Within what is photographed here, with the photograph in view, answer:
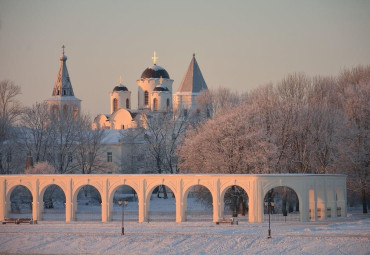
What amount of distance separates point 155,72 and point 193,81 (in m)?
5.12

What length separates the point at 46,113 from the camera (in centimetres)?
9606

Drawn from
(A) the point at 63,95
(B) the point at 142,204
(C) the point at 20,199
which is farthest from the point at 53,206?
(A) the point at 63,95

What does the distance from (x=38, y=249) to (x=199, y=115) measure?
4466cm

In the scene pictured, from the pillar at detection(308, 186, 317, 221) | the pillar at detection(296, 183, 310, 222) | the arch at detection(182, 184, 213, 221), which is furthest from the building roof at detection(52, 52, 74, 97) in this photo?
the pillar at detection(296, 183, 310, 222)

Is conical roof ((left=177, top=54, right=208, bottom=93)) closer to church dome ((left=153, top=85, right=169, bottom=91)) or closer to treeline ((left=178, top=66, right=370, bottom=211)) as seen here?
church dome ((left=153, top=85, right=169, bottom=91))

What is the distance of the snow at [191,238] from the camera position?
52250 millimetres

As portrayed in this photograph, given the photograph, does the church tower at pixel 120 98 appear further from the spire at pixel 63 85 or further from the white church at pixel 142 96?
the spire at pixel 63 85

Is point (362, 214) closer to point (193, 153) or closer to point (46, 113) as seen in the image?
point (193, 153)

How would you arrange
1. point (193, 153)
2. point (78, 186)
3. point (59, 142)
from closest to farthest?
point (78, 186)
point (193, 153)
point (59, 142)

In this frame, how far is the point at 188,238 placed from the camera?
54.5 m

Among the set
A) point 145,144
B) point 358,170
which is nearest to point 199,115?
point 145,144

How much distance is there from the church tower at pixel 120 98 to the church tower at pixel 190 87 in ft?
23.6

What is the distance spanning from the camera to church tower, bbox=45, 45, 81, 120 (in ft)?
380

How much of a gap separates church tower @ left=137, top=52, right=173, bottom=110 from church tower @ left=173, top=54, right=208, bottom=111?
1700 millimetres
